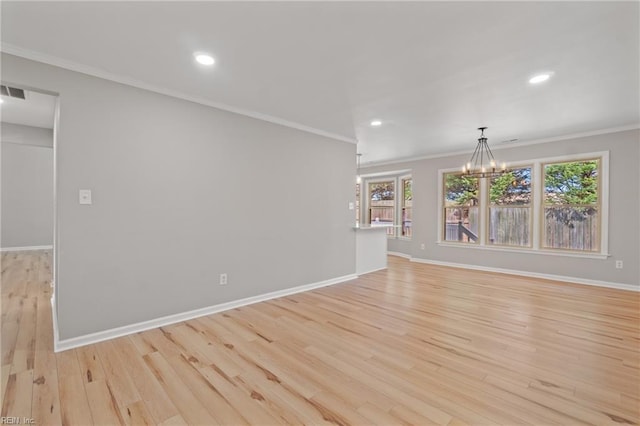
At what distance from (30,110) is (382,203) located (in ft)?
24.9

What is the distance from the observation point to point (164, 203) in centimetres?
312

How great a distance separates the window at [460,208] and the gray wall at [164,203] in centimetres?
372

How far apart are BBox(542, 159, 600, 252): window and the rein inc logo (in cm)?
691

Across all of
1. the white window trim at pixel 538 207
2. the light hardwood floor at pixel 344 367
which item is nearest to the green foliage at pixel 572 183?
the white window trim at pixel 538 207

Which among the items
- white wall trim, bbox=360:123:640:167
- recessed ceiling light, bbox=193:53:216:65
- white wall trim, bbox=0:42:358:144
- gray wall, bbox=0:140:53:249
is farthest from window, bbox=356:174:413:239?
gray wall, bbox=0:140:53:249

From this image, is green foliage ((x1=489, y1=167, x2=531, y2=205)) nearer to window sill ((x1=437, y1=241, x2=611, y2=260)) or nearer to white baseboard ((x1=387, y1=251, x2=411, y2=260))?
window sill ((x1=437, y1=241, x2=611, y2=260))

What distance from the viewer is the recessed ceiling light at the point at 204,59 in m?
2.45

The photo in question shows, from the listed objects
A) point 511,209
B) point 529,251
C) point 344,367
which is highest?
point 511,209

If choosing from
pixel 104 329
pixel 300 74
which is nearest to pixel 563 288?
pixel 300 74

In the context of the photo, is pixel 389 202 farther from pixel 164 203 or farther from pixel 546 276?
pixel 164 203

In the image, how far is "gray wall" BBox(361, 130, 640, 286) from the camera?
4.53 m

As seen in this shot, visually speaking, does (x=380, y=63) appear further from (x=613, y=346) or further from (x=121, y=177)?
(x=613, y=346)

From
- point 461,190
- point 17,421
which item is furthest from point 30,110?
point 461,190

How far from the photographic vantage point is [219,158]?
3.53 meters
